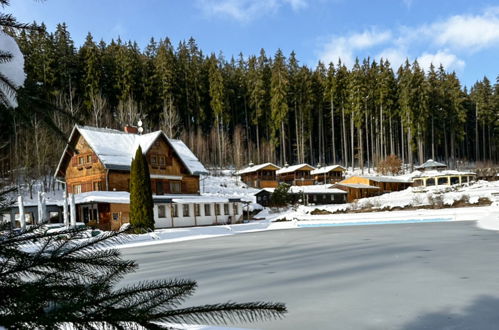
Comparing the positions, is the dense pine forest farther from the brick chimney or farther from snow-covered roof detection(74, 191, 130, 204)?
snow-covered roof detection(74, 191, 130, 204)

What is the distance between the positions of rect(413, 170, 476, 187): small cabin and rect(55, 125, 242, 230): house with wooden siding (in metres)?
31.5

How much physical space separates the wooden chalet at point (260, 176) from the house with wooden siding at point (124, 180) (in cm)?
1976

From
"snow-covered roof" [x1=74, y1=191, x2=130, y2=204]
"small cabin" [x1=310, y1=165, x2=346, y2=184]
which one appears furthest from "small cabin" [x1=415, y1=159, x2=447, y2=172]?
"snow-covered roof" [x1=74, y1=191, x2=130, y2=204]

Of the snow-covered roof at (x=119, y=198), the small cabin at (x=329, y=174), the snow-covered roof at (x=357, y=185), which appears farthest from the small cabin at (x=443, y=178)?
the snow-covered roof at (x=119, y=198)

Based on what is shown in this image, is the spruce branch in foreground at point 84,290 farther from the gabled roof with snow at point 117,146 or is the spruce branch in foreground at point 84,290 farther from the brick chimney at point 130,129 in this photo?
the brick chimney at point 130,129

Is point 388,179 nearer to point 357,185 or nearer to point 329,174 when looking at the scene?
point 357,185

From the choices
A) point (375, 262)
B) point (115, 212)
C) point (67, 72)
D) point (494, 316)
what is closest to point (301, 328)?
point (494, 316)

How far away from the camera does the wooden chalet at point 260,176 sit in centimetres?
5819

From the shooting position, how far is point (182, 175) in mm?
37031

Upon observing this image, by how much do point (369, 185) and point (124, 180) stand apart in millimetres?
34867

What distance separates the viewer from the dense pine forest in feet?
205

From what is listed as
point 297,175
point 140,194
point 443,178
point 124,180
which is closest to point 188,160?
point 124,180

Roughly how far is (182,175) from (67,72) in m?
23.0

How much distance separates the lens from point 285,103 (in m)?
71.1
